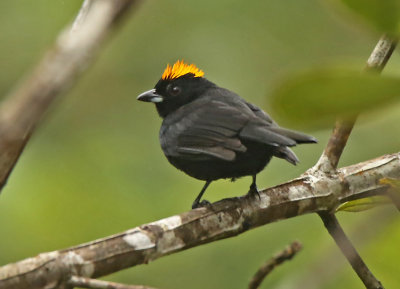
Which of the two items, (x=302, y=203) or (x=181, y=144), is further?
(x=181, y=144)

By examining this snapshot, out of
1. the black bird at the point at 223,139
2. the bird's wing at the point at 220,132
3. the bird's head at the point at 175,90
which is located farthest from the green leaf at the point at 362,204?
the bird's head at the point at 175,90

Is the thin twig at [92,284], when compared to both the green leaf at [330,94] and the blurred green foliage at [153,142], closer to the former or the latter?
the blurred green foliage at [153,142]

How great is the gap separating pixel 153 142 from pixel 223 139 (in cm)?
247

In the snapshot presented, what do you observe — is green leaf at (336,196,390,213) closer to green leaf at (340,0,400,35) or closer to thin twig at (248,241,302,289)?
thin twig at (248,241,302,289)

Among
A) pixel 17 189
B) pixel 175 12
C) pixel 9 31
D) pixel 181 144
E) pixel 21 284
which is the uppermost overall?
pixel 9 31

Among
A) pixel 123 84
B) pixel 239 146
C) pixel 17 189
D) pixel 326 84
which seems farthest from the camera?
pixel 123 84

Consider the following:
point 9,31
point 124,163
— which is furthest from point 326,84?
point 9,31

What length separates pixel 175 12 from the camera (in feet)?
24.3

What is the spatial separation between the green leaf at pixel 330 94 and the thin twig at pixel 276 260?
1.52 meters

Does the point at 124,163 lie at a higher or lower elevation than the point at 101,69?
lower

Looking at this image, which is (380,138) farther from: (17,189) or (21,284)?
(21,284)

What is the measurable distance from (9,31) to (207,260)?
3939 mm

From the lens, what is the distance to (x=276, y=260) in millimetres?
2268

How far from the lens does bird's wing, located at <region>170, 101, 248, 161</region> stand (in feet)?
11.4
